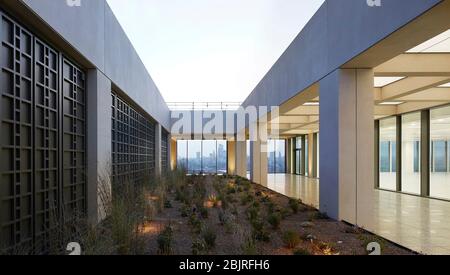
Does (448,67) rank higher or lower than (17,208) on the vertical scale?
higher

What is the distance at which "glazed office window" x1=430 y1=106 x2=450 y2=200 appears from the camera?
11.0 metres

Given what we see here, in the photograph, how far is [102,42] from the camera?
6.14 meters

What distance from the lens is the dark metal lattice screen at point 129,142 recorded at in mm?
7881

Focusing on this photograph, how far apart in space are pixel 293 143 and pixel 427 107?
16.9 meters

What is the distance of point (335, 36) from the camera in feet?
21.2

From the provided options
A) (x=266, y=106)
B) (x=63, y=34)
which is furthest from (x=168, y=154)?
(x=63, y=34)

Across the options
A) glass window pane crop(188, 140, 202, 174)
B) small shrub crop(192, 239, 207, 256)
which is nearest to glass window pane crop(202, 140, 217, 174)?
glass window pane crop(188, 140, 202, 174)

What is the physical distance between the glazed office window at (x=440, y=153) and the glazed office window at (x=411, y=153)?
25.6 inches

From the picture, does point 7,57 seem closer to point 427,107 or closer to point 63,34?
point 63,34

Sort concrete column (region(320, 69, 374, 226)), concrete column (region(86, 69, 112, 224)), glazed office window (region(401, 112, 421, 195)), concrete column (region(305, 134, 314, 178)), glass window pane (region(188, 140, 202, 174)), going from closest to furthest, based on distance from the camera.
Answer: concrete column (region(86, 69, 112, 224)) < concrete column (region(320, 69, 374, 226)) < glazed office window (region(401, 112, 421, 195)) < concrete column (region(305, 134, 314, 178)) < glass window pane (region(188, 140, 202, 174))

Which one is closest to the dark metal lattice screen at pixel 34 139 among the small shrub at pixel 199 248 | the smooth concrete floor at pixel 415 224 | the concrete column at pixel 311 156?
the small shrub at pixel 199 248

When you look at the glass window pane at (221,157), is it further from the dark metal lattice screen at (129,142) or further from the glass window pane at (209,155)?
the dark metal lattice screen at (129,142)

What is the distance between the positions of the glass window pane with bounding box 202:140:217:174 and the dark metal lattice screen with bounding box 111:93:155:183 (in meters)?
14.2
